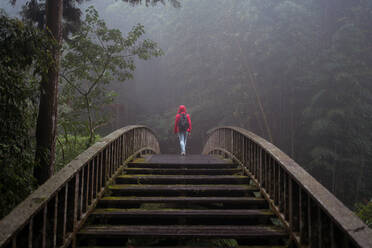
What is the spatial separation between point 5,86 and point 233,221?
10.8 feet

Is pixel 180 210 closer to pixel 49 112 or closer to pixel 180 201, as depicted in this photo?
pixel 180 201

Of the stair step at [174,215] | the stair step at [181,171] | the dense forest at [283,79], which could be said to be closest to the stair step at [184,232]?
the stair step at [174,215]

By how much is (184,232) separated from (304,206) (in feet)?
4.47

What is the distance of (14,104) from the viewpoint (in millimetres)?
3092

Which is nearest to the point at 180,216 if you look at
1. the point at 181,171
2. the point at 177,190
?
the point at 177,190

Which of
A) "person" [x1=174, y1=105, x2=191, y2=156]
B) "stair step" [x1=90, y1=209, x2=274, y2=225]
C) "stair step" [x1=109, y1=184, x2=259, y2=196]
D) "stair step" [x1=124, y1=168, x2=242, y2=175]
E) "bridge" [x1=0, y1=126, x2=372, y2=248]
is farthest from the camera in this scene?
"person" [x1=174, y1=105, x2=191, y2=156]

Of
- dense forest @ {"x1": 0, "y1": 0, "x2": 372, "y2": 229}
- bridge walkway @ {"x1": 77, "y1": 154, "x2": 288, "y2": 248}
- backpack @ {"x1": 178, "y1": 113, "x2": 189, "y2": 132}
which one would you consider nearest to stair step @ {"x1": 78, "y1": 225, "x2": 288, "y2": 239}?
bridge walkway @ {"x1": 77, "y1": 154, "x2": 288, "y2": 248}

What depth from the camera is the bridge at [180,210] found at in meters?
2.51

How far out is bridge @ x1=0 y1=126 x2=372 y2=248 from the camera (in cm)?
251

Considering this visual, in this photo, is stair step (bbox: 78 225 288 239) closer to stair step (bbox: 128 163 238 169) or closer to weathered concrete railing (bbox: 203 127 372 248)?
weathered concrete railing (bbox: 203 127 372 248)

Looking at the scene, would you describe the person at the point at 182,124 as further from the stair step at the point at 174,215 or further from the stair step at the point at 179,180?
the stair step at the point at 174,215

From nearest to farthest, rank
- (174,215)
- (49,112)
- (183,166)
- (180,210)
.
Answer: (174,215), (180,210), (49,112), (183,166)

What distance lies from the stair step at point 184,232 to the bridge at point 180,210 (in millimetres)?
11

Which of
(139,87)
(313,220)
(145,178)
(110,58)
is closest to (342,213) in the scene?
(313,220)
